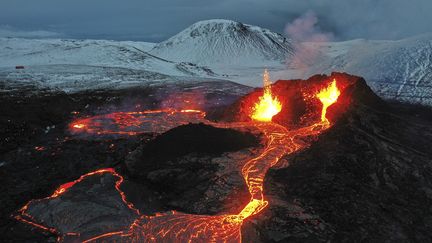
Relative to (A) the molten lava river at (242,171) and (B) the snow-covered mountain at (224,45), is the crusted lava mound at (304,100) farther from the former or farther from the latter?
(B) the snow-covered mountain at (224,45)

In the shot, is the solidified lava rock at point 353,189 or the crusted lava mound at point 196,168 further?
the crusted lava mound at point 196,168

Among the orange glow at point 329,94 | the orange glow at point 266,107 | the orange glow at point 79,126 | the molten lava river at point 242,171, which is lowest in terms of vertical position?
the orange glow at point 79,126

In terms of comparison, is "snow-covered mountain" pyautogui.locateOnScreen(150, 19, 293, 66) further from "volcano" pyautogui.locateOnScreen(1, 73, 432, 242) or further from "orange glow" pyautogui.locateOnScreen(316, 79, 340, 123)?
"volcano" pyautogui.locateOnScreen(1, 73, 432, 242)

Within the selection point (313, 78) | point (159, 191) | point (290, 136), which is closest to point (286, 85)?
point (313, 78)

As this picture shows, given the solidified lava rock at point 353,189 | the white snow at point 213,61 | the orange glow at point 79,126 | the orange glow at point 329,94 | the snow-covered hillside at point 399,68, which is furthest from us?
the white snow at point 213,61

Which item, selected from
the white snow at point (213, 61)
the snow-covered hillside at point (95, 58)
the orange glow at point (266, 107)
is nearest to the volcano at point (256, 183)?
the orange glow at point (266, 107)

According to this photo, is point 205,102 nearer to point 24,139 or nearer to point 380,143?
point 24,139
